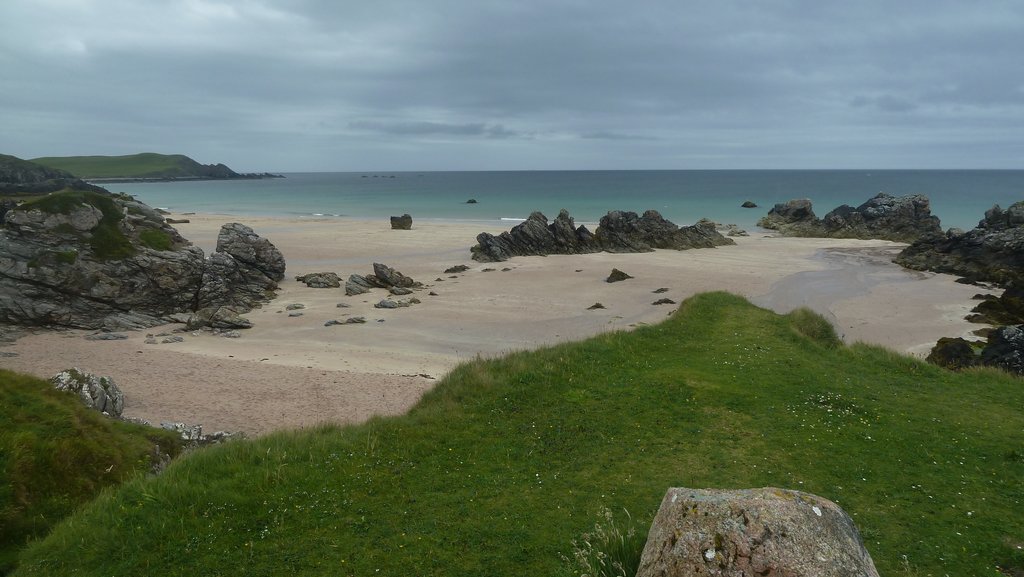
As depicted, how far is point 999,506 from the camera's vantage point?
10906mm

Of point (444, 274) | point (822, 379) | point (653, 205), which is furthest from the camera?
point (653, 205)

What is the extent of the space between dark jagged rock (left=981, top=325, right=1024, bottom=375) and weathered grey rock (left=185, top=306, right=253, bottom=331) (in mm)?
35580

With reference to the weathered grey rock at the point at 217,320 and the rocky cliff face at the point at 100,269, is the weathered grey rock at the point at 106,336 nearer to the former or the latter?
the rocky cliff face at the point at 100,269

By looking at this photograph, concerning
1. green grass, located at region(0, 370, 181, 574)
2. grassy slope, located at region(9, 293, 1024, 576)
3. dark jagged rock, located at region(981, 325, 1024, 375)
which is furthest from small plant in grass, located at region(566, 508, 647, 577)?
dark jagged rock, located at region(981, 325, 1024, 375)

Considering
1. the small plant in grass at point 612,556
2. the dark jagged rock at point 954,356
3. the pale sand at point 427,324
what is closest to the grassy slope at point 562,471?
the small plant in grass at point 612,556

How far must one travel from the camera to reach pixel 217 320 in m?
34.5

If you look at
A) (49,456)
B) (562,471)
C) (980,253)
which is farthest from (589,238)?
(49,456)

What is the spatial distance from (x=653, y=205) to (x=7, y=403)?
136m

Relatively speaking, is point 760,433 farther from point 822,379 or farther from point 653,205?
point 653,205

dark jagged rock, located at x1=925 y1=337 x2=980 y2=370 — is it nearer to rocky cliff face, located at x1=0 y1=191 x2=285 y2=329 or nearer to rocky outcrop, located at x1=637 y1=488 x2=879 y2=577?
rocky outcrop, located at x1=637 y1=488 x2=879 y2=577

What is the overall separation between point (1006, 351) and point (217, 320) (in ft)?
122

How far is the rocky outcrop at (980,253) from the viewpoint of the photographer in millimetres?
48406

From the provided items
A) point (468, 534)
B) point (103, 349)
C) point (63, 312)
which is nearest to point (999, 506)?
point (468, 534)

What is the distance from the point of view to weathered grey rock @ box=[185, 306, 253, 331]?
34.4m
